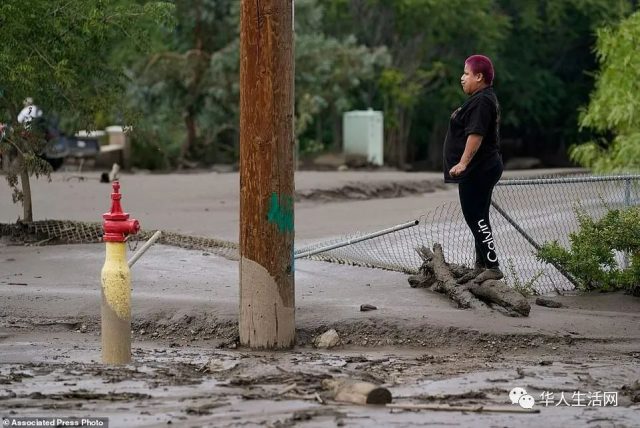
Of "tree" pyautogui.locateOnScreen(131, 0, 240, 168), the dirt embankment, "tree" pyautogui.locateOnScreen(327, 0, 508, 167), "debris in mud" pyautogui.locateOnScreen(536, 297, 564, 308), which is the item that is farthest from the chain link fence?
"tree" pyautogui.locateOnScreen(327, 0, 508, 167)

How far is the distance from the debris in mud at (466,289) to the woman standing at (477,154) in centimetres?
12

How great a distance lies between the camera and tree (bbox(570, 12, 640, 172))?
20656 millimetres

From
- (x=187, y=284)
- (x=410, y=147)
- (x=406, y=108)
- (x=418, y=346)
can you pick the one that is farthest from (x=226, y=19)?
(x=418, y=346)

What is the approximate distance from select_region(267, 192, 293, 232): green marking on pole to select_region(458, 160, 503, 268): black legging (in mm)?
1779

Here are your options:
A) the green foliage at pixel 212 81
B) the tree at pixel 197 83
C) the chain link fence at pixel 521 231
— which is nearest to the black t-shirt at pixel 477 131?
the chain link fence at pixel 521 231

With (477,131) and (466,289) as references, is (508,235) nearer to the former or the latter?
(466,289)

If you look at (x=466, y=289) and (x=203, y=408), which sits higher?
(x=466, y=289)

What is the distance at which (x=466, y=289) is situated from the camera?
10484mm

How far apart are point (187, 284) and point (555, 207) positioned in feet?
13.1

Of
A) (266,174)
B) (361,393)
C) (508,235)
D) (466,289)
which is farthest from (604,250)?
(361,393)

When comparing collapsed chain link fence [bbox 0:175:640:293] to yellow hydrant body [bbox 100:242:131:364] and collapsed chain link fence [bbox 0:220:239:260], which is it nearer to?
collapsed chain link fence [bbox 0:220:239:260]

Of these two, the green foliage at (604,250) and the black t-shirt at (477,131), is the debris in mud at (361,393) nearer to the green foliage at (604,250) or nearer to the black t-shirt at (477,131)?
the black t-shirt at (477,131)

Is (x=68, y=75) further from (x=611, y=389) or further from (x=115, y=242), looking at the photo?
(x=611, y=389)

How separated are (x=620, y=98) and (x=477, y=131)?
1155 centimetres
